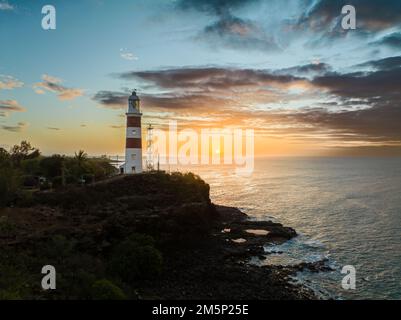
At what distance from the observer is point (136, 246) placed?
2612 centimetres

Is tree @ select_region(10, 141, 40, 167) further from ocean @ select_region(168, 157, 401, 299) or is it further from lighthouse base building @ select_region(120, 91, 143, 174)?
ocean @ select_region(168, 157, 401, 299)

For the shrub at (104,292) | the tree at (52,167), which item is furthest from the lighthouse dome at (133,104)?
the shrub at (104,292)

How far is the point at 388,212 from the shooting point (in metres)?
57.3

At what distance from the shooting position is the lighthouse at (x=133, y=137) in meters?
44.9

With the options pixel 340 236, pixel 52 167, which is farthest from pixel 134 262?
pixel 340 236

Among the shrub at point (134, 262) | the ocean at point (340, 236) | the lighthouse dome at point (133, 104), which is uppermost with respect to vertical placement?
the lighthouse dome at point (133, 104)

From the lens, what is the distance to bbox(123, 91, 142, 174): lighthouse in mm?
44906

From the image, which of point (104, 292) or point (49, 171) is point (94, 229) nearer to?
point (104, 292)

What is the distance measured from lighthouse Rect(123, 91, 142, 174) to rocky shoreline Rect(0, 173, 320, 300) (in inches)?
103

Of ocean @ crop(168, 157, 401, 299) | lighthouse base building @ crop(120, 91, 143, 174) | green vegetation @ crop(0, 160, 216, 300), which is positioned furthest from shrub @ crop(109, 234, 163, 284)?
lighthouse base building @ crop(120, 91, 143, 174)

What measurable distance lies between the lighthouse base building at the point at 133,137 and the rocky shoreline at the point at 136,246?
2608 millimetres

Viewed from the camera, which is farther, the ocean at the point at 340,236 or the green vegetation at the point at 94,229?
the ocean at the point at 340,236

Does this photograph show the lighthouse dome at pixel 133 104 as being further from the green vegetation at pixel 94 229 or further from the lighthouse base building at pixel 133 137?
the green vegetation at pixel 94 229
